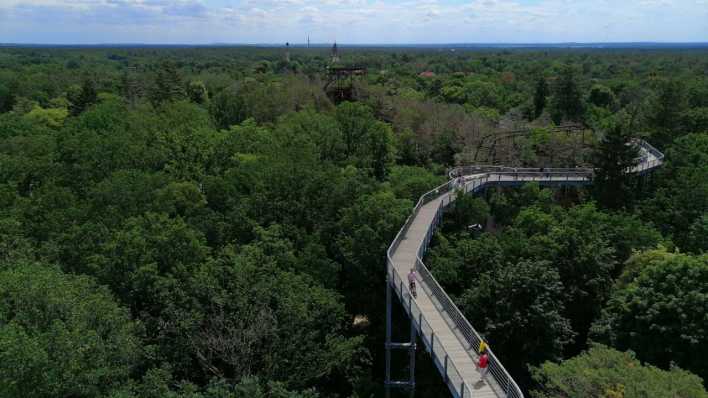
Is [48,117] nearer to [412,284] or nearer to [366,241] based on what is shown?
[366,241]

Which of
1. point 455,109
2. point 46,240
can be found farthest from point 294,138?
point 455,109

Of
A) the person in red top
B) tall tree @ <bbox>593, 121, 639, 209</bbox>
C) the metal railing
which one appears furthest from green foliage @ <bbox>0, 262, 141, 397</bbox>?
tall tree @ <bbox>593, 121, 639, 209</bbox>

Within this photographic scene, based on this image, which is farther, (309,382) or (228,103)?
(228,103)

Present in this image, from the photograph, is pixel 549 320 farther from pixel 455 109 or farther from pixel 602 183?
pixel 455 109

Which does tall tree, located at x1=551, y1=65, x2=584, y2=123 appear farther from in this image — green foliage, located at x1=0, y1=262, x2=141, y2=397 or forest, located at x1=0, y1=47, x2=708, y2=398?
green foliage, located at x1=0, y1=262, x2=141, y2=397

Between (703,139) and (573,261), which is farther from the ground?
(703,139)

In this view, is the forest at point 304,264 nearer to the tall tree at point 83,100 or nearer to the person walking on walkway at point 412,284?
the person walking on walkway at point 412,284

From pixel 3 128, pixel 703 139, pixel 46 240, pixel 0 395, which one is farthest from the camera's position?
pixel 3 128
